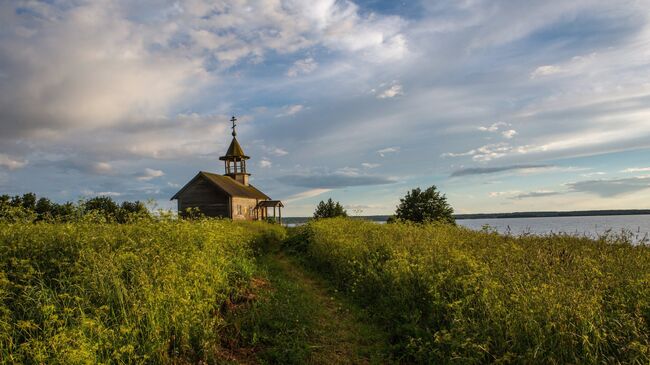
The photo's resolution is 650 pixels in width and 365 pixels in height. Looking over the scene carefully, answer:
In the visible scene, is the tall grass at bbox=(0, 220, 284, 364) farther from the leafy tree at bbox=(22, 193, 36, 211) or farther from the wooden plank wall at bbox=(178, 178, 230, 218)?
the leafy tree at bbox=(22, 193, 36, 211)

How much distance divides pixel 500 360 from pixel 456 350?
73 cm

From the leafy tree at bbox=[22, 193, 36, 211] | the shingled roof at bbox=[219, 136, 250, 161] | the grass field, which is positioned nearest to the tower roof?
the shingled roof at bbox=[219, 136, 250, 161]

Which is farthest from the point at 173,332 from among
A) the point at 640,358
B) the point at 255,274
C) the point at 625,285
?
the point at 625,285

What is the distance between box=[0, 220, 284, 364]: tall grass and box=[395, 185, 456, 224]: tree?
2329 centimetres

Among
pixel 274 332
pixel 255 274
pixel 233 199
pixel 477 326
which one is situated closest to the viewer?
pixel 477 326

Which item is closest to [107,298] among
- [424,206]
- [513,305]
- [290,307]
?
[290,307]

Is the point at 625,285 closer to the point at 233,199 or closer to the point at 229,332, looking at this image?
the point at 229,332

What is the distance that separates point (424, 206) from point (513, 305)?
2466cm

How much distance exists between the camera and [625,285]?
618cm

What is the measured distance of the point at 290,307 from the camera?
8.17 meters

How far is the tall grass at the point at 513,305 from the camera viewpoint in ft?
15.4

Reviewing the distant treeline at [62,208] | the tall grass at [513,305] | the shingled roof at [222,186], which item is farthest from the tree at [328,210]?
the tall grass at [513,305]

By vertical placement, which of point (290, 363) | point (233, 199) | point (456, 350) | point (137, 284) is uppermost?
point (233, 199)

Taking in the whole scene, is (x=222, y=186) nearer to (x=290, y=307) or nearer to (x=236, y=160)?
(x=236, y=160)
